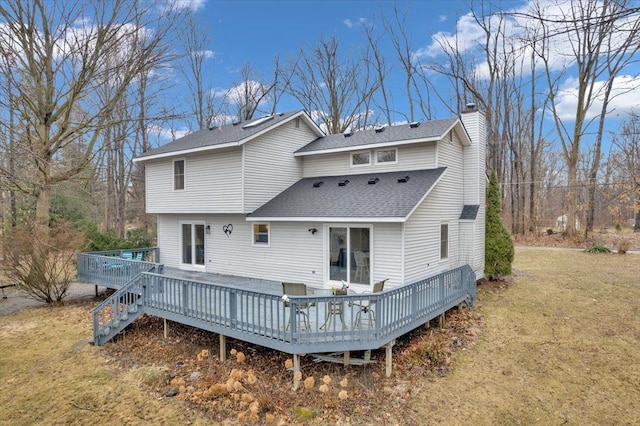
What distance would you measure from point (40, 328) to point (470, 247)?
13.3 metres

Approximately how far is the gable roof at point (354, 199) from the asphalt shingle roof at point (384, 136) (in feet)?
3.57

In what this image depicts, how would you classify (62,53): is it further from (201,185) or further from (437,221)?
(437,221)

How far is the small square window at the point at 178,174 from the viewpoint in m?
13.4

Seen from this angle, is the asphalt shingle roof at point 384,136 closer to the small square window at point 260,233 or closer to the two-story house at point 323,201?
the two-story house at point 323,201

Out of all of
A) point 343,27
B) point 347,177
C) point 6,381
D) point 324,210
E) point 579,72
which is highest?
point 343,27

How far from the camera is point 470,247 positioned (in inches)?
486

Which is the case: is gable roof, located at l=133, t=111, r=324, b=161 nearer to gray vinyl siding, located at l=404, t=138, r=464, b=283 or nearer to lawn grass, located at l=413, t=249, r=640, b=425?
gray vinyl siding, located at l=404, t=138, r=464, b=283

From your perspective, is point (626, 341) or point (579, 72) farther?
point (579, 72)

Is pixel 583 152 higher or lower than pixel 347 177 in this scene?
higher

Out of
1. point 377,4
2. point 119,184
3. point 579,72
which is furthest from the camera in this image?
point 377,4

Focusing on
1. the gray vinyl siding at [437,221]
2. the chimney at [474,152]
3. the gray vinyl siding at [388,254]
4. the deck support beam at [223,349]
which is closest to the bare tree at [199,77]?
the chimney at [474,152]

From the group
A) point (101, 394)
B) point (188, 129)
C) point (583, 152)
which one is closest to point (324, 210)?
point (101, 394)

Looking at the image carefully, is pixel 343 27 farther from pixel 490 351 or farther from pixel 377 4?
pixel 490 351

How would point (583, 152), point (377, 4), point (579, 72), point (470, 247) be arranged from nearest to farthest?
1. point (470, 247)
2. point (579, 72)
3. point (377, 4)
4. point (583, 152)
